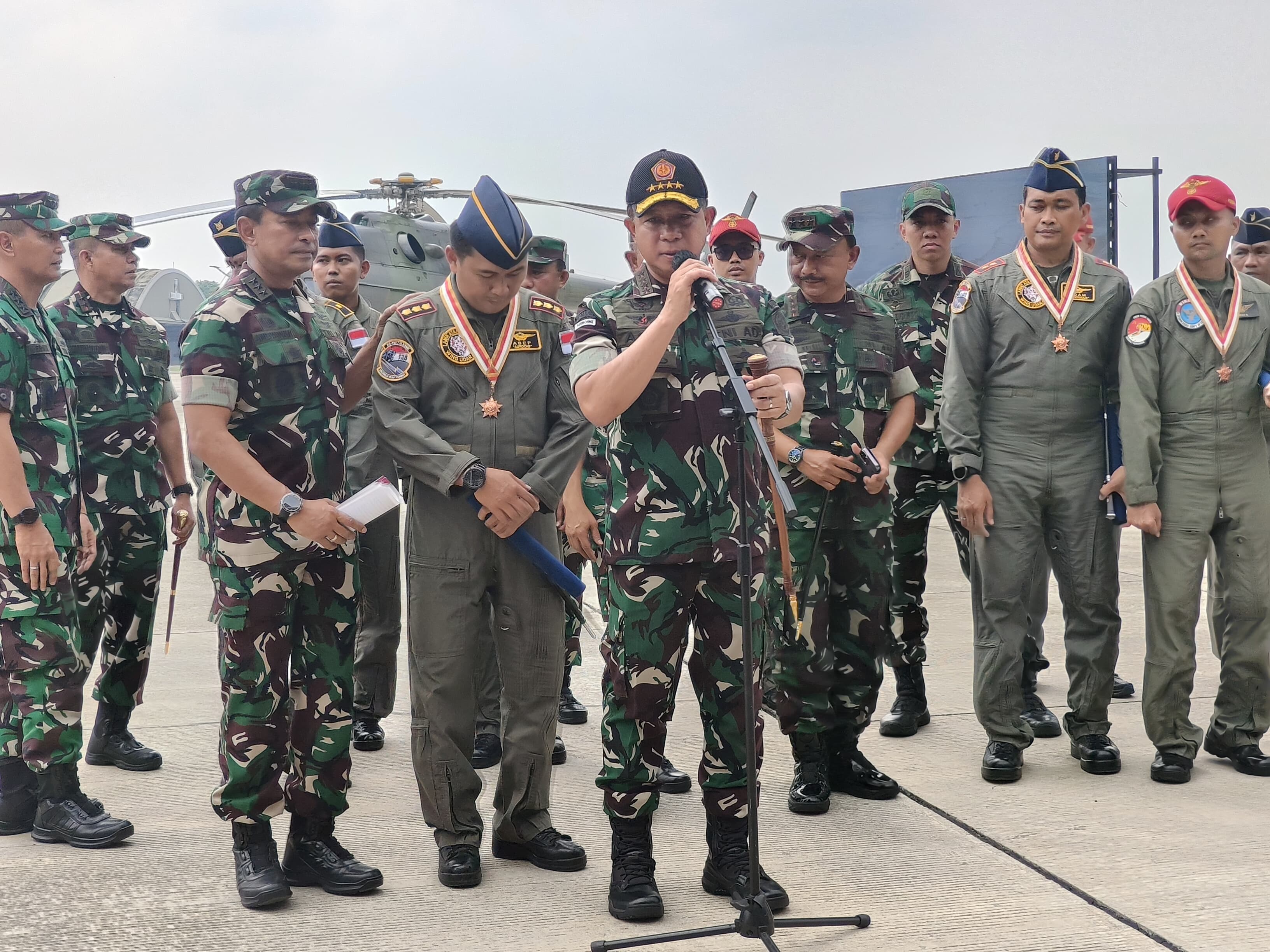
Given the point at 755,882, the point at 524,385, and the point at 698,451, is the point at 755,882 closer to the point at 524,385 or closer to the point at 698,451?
the point at 698,451

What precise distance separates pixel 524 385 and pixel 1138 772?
9.06 feet

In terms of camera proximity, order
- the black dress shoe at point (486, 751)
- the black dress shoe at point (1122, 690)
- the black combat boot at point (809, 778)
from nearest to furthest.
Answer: the black combat boot at point (809, 778), the black dress shoe at point (486, 751), the black dress shoe at point (1122, 690)

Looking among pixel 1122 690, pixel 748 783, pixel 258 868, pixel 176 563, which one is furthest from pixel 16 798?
pixel 1122 690

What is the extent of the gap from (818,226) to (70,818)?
3260 mm

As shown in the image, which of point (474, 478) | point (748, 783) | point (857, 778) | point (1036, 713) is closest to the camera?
point (748, 783)

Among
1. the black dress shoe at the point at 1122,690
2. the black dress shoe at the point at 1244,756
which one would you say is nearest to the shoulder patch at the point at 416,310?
the black dress shoe at the point at 1244,756

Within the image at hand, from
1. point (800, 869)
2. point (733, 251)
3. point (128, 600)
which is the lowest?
point (800, 869)

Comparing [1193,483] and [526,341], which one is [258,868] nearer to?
[526,341]

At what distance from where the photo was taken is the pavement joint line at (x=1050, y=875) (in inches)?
120

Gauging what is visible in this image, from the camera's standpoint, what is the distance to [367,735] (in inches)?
198

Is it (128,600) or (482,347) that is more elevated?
(482,347)

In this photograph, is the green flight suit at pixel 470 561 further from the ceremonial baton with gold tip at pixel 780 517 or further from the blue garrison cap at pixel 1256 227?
the blue garrison cap at pixel 1256 227

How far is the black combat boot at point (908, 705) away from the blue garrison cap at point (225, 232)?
3.47 metres

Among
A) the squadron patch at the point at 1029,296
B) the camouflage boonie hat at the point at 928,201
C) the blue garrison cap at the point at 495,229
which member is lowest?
the squadron patch at the point at 1029,296
